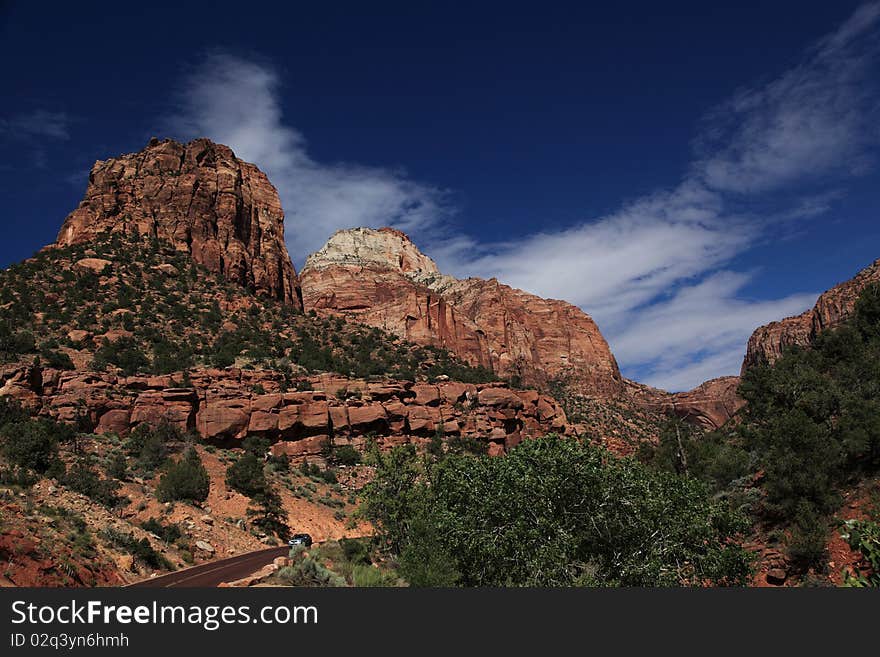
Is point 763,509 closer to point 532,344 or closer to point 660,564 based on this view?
point 660,564

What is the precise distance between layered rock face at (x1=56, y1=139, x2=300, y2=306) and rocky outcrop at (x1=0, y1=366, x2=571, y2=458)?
28302mm

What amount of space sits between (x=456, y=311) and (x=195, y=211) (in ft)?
184

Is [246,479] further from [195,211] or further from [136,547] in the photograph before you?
[195,211]

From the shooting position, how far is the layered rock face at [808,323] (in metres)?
106

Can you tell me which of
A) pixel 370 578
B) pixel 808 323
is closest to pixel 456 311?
pixel 808 323

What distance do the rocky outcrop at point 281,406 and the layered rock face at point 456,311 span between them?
46.0m

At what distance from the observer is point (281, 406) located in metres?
46.1

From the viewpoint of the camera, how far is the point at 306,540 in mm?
29953

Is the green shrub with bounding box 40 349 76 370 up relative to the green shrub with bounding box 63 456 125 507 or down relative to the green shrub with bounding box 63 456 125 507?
up

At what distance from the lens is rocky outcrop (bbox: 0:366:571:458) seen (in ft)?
130

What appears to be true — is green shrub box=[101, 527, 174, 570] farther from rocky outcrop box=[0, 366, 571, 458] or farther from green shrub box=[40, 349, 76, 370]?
green shrub box=[40, 349, 76, 370]

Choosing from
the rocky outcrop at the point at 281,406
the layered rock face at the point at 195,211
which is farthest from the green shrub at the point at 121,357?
the layered rock face at the point at 195,211

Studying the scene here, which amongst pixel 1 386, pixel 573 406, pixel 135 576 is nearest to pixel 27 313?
pixel 1 386

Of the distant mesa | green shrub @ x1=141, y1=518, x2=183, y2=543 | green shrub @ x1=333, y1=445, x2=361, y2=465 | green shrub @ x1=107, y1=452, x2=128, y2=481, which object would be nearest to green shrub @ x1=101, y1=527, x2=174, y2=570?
green shrub @ x1=141, y1=518, x2=183, y2=543
